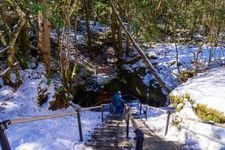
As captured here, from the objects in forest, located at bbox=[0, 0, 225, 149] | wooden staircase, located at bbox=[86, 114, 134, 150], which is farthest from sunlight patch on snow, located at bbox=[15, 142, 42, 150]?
forest, located at bbox=[0, 0, 225, 149]

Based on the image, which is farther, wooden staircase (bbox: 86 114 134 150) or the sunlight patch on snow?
the sunlight patch on snow

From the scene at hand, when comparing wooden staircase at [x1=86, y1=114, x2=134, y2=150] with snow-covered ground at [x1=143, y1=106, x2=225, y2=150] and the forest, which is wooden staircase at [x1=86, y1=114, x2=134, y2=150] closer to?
snow-covered ground at [x1=143, y1=106, x2=225, y2=150]

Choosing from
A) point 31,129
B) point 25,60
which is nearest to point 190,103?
point 31,129

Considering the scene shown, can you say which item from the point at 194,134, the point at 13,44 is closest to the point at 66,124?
the point at 13,44

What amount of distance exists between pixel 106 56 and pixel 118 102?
13.7m

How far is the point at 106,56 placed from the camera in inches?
1140

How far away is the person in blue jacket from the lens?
15422 mm

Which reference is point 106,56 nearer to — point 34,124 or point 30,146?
point 34,124

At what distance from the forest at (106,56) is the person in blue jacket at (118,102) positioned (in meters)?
2.27

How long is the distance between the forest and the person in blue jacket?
7.46 feet

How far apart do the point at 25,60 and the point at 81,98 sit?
16.0 feet

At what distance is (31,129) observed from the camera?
37.4ft

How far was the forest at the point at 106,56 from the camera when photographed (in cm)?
1466

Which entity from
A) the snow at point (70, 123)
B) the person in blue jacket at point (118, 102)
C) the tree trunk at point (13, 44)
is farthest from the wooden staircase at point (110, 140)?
the tree trunk at point (13, 44)
